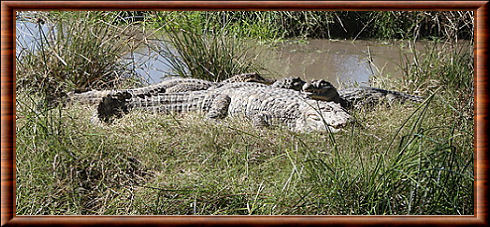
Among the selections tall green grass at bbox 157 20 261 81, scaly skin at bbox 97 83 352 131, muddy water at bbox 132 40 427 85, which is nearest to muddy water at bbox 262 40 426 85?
muddy water at bbox 132 40 427 85

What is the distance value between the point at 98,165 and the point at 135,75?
228 centimetres

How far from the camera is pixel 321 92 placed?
4055mm

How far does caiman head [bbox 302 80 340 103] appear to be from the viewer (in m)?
4.04

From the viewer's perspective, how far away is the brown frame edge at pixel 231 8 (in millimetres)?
1615

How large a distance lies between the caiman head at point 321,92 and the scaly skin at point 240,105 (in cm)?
14

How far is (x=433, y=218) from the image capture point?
1.62m

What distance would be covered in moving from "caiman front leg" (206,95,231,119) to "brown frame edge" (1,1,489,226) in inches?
77.1

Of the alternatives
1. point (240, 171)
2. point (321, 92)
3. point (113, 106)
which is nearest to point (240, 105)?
point (321, 92)

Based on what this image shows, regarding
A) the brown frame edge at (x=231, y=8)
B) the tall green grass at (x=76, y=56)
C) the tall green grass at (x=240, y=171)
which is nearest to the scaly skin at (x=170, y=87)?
the tall green grass at (x=76, y=56)

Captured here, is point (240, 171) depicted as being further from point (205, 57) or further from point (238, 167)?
point (205, 57)

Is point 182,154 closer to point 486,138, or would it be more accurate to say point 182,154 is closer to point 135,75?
point 486,138

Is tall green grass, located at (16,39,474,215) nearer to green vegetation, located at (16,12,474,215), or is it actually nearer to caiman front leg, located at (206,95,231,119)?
green vegetation, located at (16,12,474,215)

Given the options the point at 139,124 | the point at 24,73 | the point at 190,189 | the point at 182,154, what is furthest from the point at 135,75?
the point at 190,189

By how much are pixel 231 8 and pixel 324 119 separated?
1430mm
